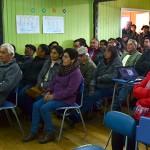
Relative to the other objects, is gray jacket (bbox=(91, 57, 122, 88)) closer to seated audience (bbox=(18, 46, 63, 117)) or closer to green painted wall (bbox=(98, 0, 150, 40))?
seated audience (bbox=(18, 46, 63, 117))

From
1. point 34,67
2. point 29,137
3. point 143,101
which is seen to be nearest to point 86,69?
point 34,67

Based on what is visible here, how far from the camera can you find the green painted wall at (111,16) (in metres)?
7.22

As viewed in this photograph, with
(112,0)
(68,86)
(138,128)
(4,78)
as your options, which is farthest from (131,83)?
(112,0)

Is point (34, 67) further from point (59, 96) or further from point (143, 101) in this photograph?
point (143, 101)

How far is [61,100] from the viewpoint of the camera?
3.33m

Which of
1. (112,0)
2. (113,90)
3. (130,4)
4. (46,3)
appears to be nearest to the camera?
(113,90)

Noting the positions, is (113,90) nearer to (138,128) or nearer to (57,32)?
(138,128)

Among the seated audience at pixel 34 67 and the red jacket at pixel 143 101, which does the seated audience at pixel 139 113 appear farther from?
the seated audience at pixel 34 67

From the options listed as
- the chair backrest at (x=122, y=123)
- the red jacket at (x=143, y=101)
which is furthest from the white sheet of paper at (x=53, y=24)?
the chair backrest at (x=122, y=123)

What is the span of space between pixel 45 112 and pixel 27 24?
124 inches

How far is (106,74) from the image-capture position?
4.02 m

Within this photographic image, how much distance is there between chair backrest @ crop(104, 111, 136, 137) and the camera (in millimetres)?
1991

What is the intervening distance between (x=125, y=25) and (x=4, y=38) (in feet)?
12.3

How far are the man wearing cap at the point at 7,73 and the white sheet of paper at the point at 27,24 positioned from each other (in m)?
2.46
